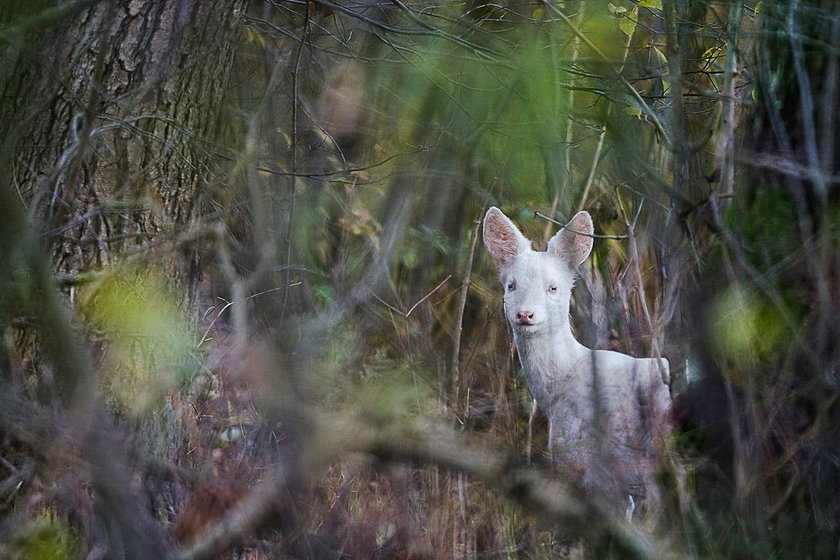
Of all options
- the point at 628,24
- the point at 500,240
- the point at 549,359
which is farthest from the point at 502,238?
the point at 628,24

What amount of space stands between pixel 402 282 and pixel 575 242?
1521 mm

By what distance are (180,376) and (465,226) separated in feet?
5.10

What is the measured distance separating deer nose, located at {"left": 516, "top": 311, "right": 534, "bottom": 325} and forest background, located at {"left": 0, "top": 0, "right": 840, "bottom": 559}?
14cm

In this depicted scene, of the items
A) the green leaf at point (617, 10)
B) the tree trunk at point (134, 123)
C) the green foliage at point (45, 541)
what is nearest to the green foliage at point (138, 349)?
the tree trunk at point (134, 123)

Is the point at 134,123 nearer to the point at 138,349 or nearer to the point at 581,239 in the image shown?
the point at 138,349

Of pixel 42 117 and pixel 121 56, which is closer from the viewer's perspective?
pixel 42 117

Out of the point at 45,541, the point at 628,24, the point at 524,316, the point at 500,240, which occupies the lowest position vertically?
the point at 45,541

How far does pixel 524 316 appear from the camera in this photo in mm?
2451

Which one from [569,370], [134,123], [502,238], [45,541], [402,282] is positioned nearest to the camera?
[45,541]

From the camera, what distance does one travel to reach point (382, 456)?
163 cm

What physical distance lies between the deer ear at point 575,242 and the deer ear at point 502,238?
9 cm

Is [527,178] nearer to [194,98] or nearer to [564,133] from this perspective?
[564,133]

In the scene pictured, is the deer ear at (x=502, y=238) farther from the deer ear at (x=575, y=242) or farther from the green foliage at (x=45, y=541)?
the green foliage at (x=45, y=541)

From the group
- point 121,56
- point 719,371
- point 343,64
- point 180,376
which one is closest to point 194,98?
point 121,56
